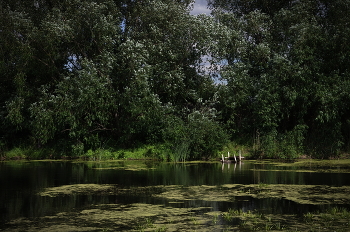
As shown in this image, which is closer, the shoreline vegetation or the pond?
the pond

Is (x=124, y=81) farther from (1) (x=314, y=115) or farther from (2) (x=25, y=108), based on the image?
(1) (x=314, y=115)

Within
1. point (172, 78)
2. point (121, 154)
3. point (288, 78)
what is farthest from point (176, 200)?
point (288, 78)

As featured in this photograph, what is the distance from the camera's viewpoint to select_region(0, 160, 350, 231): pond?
1073 cm

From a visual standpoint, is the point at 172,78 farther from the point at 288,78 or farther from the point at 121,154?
the point at 288,78

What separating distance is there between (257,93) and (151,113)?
9.04m

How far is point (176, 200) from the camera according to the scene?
14156mm

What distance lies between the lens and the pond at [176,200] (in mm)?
10734

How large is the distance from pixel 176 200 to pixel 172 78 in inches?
→ 767

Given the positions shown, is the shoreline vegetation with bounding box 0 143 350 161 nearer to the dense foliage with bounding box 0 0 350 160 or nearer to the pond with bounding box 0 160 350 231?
the dense foliage with bounding box 0 0 350 160

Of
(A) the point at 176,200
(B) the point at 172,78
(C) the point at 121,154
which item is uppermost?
(B) the point at 172,78

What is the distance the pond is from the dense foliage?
8699 millimetres

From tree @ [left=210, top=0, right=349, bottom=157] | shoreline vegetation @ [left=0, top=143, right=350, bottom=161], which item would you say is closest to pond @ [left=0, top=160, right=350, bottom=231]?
shoreline vegetation @ [left=0, top=143, right=350, bottom=161]

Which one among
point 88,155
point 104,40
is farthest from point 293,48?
point 88,155

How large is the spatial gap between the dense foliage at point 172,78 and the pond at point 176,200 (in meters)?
8.70
